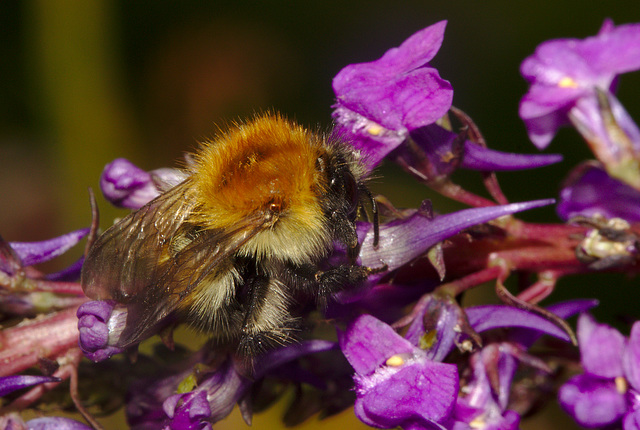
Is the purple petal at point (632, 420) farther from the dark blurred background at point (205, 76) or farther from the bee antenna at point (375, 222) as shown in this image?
the dark blurred background at point (205, 76)

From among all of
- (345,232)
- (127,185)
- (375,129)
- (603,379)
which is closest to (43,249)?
(127,185)

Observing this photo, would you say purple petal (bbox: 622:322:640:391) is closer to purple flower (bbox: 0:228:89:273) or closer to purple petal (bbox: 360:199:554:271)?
purple petal (bbox: 360:199:554:271)

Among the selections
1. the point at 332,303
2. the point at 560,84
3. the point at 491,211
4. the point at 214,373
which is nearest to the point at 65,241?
the point at 214,373

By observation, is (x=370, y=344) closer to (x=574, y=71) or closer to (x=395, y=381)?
(x=395, y=381)

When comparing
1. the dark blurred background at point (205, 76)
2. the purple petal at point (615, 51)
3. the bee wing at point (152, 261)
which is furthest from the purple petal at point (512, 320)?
the dark blurred background at point (205, 76)

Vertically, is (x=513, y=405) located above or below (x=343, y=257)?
below

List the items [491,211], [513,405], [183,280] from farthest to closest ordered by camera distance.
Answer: [513,405] → [491,211] → [183,280]

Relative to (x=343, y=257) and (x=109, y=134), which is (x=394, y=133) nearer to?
(x=343, y=257)
